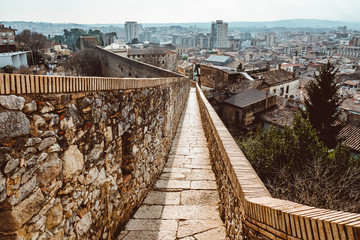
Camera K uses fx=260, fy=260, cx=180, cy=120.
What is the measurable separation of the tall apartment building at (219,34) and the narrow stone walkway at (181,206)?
197m

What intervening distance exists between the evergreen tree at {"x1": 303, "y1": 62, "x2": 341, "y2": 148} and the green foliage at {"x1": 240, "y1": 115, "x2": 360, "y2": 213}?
6.39 meters

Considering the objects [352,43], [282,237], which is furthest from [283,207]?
[352,43]

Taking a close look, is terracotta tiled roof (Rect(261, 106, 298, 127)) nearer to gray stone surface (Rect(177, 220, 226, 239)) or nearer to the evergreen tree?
the evergreen tree

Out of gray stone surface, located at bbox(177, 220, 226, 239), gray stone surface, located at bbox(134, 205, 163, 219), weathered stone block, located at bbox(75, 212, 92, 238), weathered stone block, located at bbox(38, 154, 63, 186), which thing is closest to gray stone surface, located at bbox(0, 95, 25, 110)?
weathered stone block, located at bbox(38, 154, 63, 186)

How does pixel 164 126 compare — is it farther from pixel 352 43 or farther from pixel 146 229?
pixel 352 43

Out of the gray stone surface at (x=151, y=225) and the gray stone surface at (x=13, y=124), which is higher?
the gray stone surface at (x=13, y=124)

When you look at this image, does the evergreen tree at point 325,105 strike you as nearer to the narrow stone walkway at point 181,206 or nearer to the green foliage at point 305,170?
the green foliage at point 305,170

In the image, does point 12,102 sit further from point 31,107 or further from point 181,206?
point 181,206

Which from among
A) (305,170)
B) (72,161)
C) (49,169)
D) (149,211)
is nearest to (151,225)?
(149,211)

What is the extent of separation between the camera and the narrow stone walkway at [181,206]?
334 cm

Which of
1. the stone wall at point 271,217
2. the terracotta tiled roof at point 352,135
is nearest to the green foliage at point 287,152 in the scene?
the stone wall at point 271,217

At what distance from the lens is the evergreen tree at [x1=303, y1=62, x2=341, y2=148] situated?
1383cm

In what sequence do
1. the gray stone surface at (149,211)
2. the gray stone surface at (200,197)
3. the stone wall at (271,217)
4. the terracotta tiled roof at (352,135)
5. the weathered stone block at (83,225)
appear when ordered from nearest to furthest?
the stone wall at (271,217) → the weathered stone block at (83,225) → the gray stone surface at (149,211) → the gray stone surface at (200,197) → the terracotta tiled roof at (352,135)

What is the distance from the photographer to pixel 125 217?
3461mm
